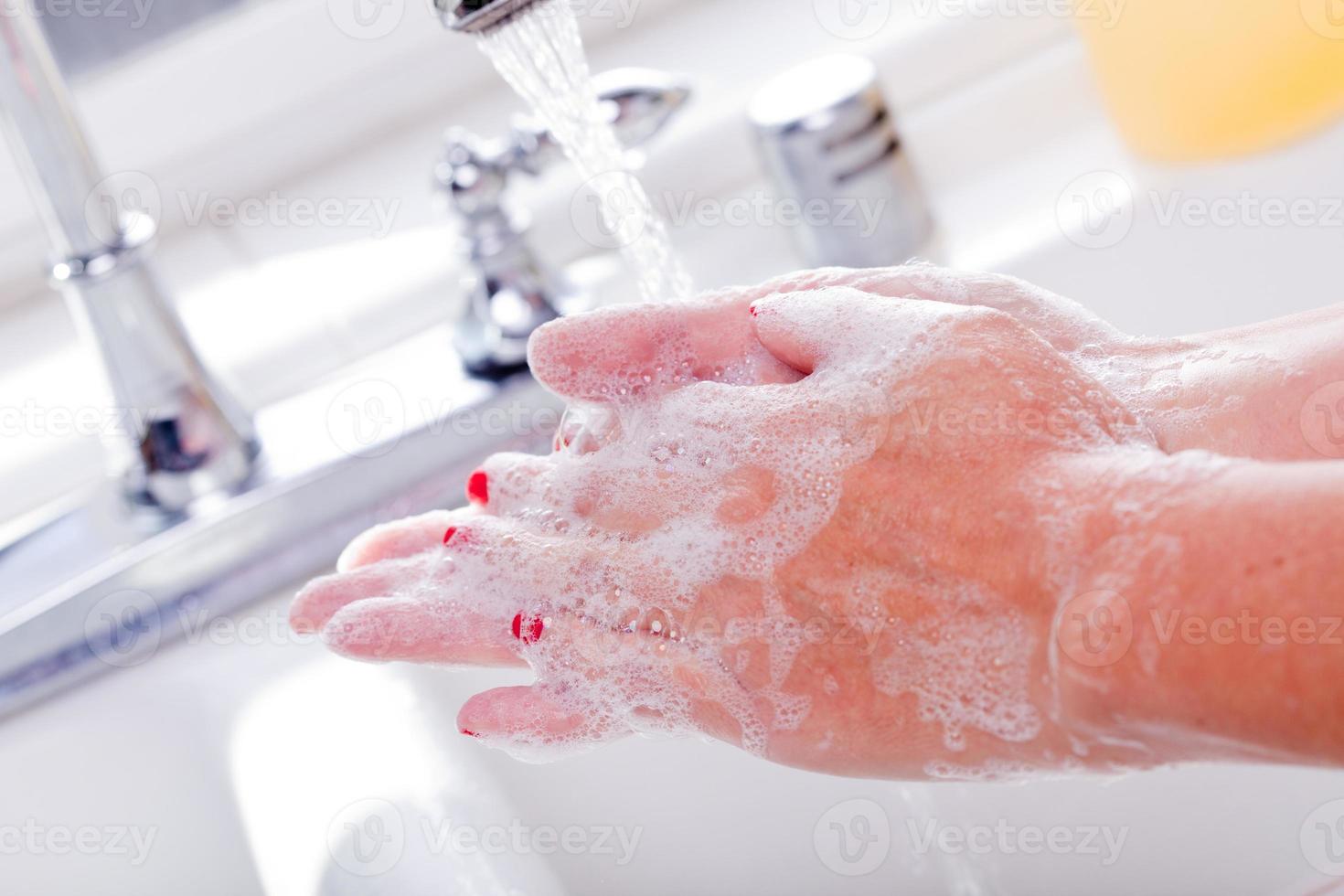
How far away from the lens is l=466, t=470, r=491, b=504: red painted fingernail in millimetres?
619

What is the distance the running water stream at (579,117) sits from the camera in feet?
2.02

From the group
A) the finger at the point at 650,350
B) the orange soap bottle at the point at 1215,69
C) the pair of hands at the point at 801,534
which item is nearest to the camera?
the pair of hands at the point at 801,534

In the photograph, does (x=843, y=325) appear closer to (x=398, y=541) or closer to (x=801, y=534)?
(x=801, y=534)

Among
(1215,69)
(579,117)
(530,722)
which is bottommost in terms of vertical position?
(530,722)

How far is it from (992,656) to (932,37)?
0.65 m

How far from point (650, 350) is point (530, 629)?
134 mm

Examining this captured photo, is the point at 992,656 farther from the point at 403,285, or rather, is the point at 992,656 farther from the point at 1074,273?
the point at 403,285

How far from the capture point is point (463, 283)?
31.7 inches

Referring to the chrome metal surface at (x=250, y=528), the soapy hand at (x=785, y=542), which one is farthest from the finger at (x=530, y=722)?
the chrome metal surface at (x=250, y=528)

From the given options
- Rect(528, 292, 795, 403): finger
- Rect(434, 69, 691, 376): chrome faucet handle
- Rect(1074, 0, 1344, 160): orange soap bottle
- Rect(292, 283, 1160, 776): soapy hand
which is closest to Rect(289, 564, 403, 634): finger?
Rect(292, 283, 1160, 776): soapy hand

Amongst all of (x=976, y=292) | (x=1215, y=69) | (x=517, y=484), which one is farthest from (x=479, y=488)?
(x=1215, y=69)

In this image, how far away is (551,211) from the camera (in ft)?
3.04

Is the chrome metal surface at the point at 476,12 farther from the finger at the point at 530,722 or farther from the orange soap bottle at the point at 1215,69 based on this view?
the orange soap bottle at the point at 1215,69

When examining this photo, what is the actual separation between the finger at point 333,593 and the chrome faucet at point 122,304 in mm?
171
